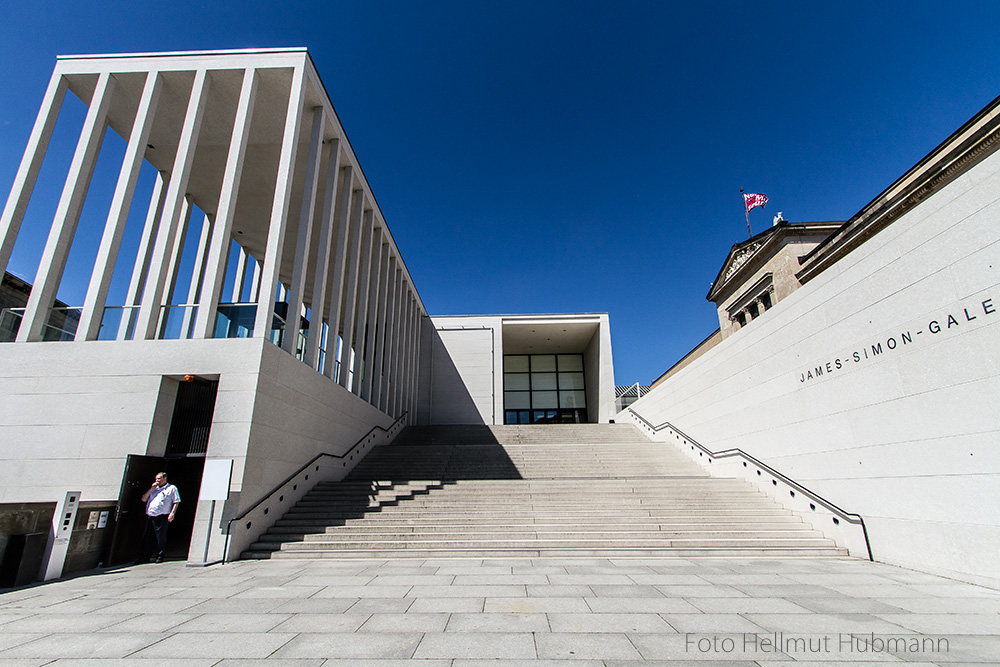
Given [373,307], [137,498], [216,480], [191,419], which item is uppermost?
[373,307]

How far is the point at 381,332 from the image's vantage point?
1861 centimetres

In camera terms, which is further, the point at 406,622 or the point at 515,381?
the point at 515,381

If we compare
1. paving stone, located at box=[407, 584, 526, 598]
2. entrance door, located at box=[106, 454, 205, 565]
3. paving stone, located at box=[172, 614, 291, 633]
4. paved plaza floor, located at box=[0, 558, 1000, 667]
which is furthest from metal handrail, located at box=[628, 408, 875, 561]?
entrance door, located at box=[106, 454, 205, 565]

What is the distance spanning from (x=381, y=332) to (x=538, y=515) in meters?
11.5

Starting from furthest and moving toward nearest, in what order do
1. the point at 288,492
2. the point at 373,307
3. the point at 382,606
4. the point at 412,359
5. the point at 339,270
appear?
1. the point at 412,359
2. the point at 373,307
3. the point at 339,270
4. the point at 288,492
5. the point at 382,606

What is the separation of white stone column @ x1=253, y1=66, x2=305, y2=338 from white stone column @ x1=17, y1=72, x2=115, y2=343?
4358mm

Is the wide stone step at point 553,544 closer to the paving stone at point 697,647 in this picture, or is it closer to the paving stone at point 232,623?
the paving stone at point 232,623

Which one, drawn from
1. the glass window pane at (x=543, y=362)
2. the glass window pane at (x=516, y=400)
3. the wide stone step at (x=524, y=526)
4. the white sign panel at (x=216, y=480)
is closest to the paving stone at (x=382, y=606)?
the wide stone step at (x=524, y=526)

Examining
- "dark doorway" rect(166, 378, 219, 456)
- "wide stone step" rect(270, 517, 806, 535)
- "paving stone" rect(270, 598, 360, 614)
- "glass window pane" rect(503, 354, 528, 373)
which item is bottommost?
"paving stone" rect(270, 598, 360, 614)

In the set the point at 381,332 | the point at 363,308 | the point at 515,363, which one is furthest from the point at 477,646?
the point at 515,363

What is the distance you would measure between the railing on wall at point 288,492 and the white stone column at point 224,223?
3.61m

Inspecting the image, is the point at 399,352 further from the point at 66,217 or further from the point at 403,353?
the point at 66,217

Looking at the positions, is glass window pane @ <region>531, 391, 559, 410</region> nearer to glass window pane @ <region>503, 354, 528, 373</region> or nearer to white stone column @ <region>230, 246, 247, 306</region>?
glass window pane @ <region>503, 354, 528, 373</region>

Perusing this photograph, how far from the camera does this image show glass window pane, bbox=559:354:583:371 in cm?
3391
